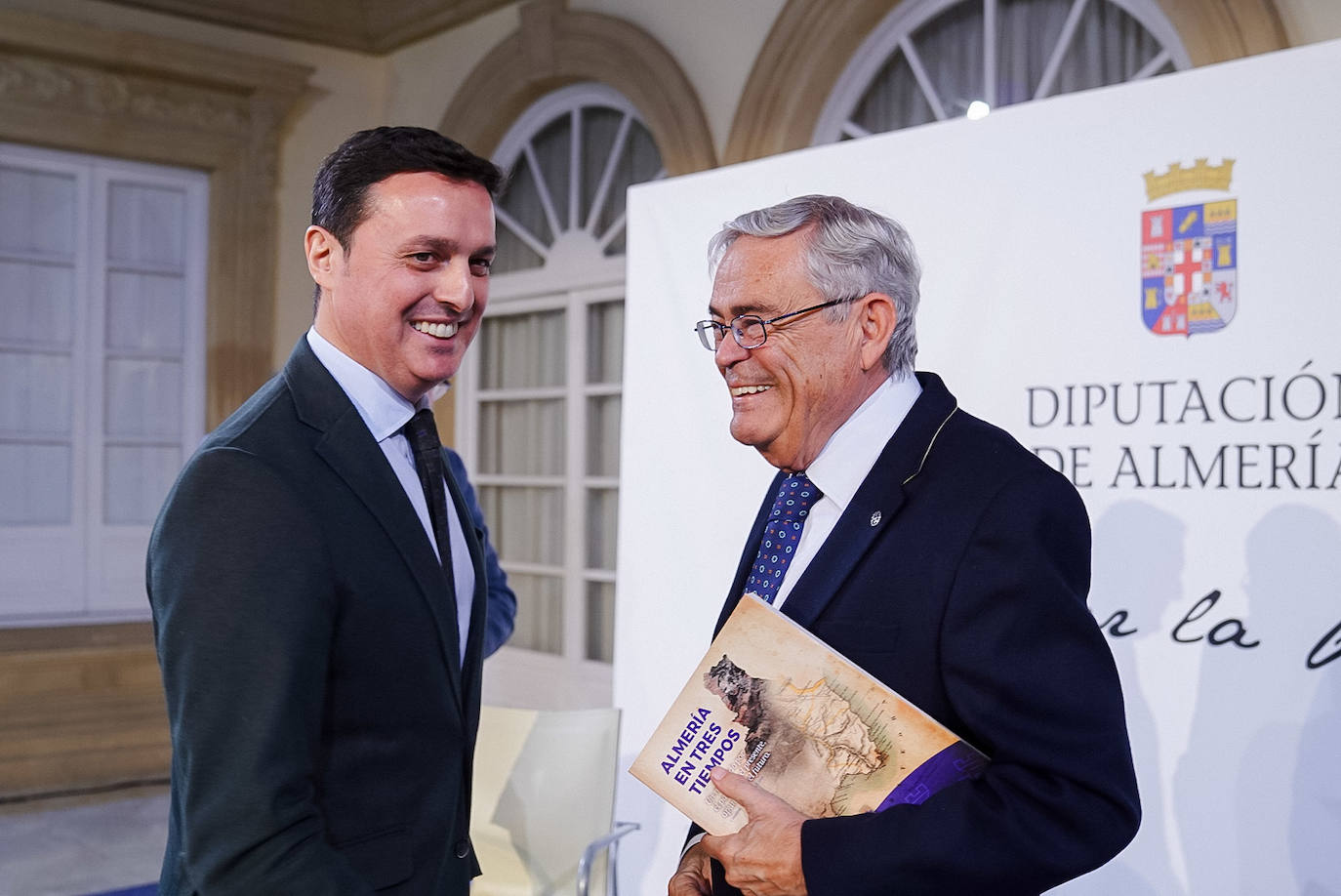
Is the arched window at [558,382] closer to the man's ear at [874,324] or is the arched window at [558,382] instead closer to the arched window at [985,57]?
the arched window at [985,57]

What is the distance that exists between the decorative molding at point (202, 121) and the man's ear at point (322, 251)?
542cm

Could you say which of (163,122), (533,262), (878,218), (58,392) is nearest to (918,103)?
(533,262)

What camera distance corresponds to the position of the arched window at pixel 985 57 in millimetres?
4285

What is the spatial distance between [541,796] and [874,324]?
2083 mm

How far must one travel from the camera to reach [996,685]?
1360 mm

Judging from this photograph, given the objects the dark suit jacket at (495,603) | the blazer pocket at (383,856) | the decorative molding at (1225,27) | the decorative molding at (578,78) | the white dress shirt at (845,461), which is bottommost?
the blazer pocket at (383,856)

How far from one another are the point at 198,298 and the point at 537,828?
4.56 meters

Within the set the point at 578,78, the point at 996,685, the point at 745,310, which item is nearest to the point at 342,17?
the point at 578,78

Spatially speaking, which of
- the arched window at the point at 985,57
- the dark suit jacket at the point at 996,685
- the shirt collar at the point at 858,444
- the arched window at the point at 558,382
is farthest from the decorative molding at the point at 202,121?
the dark suit jacket at the point at 996,685

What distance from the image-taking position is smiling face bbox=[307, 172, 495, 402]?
61.4 inches

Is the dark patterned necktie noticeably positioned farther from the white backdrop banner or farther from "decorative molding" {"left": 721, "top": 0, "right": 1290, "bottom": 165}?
"decorative molding" {"left": 721, "top": 0, "right": 1290, "bottom": 165}

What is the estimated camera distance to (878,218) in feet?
5.38

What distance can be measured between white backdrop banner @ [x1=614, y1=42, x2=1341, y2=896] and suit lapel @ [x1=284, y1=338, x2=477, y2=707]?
5.20 feet

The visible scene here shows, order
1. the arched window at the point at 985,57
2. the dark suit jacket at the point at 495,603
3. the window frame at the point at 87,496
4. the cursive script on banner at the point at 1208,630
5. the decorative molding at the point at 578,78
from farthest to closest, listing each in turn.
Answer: the window frame at the point at 87,496
the decorative molding at the point at 578,78
the arched window at the point at 985,57
the dark suit jacket at the point at 495,603
the cursive script on banner at the point at 1208,630
